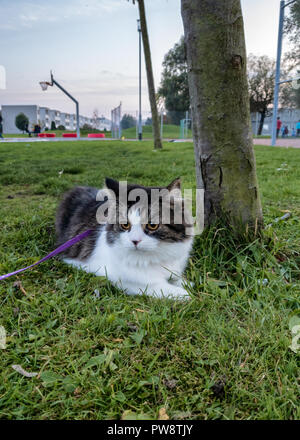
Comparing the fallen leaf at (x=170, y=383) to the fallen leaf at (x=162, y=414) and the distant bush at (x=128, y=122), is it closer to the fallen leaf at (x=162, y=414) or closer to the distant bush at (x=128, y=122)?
the fallen leaf at (x=162, y=414)

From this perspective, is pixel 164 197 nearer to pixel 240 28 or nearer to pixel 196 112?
pixel 196 112

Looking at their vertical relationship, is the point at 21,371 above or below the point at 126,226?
below

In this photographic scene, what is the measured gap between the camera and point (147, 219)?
1.83 metres

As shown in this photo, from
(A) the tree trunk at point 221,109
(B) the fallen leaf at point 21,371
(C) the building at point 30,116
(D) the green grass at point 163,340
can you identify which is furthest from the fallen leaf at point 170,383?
(C) the building at point 30,116

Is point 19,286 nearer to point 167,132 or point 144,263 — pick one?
point 144,263

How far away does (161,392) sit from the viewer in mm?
1168

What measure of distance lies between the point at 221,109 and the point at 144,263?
113 centimetres

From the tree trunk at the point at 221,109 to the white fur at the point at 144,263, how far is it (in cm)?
50

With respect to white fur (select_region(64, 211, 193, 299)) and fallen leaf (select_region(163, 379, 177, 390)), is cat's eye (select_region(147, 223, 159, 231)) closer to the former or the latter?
white fur (select_region(64, 211, 193, 299))

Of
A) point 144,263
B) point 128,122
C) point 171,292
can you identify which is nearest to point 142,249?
point 144,263

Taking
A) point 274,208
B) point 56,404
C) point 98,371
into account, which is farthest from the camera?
point 274,208

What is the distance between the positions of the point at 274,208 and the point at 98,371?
8.16 feet

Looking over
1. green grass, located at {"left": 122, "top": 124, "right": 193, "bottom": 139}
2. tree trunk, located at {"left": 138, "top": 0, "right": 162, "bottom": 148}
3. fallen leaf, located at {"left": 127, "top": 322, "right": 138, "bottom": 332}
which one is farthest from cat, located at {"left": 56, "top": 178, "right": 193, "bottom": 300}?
green grass, located at {"left": 122, "top": 124, "right": 193, "bottom": 139}
